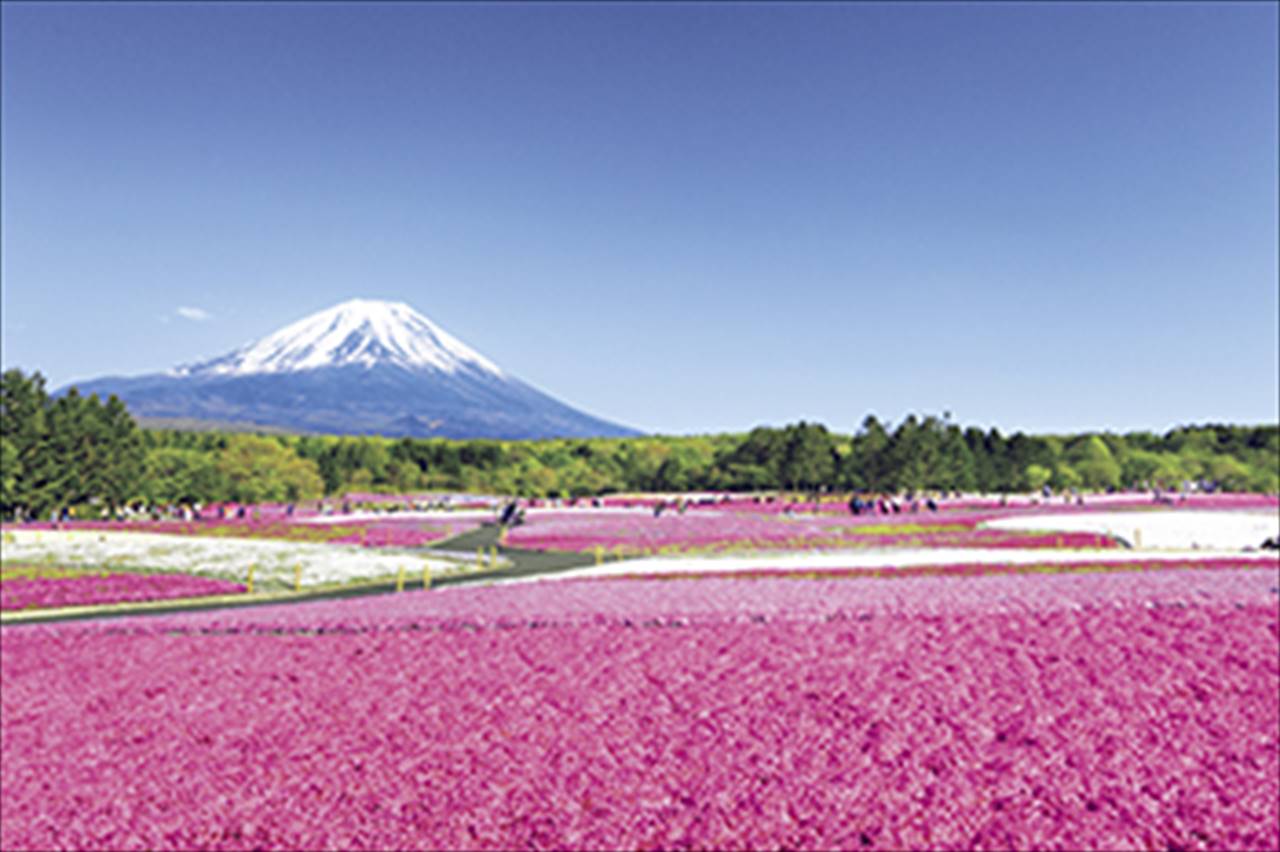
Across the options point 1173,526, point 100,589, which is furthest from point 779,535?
point 100,589

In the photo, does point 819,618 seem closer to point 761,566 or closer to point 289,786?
point 289,786

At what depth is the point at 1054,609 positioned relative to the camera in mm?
17266

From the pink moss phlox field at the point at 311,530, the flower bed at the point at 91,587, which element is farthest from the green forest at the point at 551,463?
the flower bed at the point at 91,587

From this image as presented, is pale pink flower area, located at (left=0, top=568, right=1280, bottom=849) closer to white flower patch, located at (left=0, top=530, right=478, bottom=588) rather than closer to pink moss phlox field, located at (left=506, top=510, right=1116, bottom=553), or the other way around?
white flower patch, located at (left=0, top=530, right=478, bottom=588)

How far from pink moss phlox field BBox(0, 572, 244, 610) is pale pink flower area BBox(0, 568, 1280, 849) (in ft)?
→ 30.4

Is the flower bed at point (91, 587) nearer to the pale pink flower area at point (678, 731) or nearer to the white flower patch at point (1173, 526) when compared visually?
the pale pink flower area at point (678, 731)

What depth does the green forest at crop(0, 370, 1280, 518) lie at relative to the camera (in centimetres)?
6869

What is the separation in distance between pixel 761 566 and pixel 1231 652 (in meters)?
18.5

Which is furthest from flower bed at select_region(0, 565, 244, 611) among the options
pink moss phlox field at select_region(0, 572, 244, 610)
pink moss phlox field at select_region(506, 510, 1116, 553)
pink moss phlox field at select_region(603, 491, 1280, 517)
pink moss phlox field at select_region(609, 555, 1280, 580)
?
pink moss phlox field at select_region(603, 491, 1280, 517)

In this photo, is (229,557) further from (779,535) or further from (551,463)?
(551,463)

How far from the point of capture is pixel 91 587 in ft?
91.8

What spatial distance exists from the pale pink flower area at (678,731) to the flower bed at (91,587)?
9249 mm

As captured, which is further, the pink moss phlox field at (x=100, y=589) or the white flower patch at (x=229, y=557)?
the white flower patch at (x=229, y=557)

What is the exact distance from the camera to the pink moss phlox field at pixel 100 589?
87.6 feet
